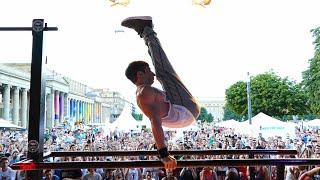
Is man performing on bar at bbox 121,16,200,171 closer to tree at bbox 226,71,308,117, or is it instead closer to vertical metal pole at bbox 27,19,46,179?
vertical metal pole at bbox 27,19,46,179

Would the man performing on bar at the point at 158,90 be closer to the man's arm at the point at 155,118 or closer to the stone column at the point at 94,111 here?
the man's arm at the point at 155,118

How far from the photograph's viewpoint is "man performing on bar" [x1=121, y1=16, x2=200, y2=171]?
12.2 feet

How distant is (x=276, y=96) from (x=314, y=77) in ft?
64.8

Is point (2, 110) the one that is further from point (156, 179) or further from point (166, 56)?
point (166, 56)

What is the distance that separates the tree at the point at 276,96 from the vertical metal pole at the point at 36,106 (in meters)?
51.4

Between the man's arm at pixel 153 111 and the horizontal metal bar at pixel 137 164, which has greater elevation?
the man's arm at pixel 153 111

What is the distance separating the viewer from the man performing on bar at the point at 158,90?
12.2 feet

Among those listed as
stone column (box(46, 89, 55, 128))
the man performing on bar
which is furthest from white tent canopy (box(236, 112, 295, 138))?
stone column (box(46, 89, 55, 128))

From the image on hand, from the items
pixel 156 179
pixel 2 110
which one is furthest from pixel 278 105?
pixel 156 179

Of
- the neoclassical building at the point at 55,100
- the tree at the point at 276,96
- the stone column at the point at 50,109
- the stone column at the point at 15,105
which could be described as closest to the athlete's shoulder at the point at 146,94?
the neoclassical building at the point at 55,100

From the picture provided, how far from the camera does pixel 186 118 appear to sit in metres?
4.12

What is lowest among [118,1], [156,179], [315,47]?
[156,179]

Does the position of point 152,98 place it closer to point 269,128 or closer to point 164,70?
point 164,70

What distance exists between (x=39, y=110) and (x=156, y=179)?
24.5 ft
